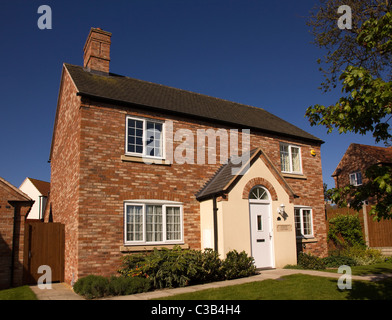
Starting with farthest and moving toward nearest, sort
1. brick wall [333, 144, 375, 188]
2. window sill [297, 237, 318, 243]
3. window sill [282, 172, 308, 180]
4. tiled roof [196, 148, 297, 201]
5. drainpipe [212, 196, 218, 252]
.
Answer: brick wall [333, 144, 375, 188] < window sill [282, 172, 308, 180] < window sill [297, 237, 318, 243] < tiled roof [196, 148, 297, 201] < drainpipe [212, 196, 218, 252]

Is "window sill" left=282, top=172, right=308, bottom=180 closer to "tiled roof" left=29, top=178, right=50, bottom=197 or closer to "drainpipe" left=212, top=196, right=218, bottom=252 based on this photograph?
"drainpipe" left=212, top=196, right=218, bottom=252

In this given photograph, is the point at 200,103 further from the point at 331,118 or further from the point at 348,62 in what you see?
the point at 331,118

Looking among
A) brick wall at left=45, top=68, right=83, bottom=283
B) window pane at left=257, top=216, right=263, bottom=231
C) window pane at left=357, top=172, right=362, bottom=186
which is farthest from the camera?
window pane at left=357, top=172, right=362, bottom=186

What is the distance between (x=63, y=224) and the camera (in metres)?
14.0

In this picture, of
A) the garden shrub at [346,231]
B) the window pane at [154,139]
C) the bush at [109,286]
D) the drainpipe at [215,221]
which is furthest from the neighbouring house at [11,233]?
the garden shrub at [346,231]

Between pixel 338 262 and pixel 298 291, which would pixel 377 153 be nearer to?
pixel 338 262

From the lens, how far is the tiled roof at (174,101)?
13641 millimetres

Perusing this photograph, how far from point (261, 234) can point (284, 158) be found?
536 centimetres

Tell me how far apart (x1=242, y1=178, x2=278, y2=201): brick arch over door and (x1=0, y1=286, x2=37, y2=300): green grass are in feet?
26.6

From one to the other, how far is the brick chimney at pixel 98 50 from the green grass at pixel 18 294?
9782 mm

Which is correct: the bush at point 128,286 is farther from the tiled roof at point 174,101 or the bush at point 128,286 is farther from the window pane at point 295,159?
the window pane at point 295,159

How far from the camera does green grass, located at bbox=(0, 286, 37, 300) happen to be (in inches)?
398

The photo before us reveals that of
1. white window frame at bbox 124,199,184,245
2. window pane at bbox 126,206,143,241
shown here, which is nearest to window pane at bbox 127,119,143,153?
white window frame at bbox 124,199,184,245
